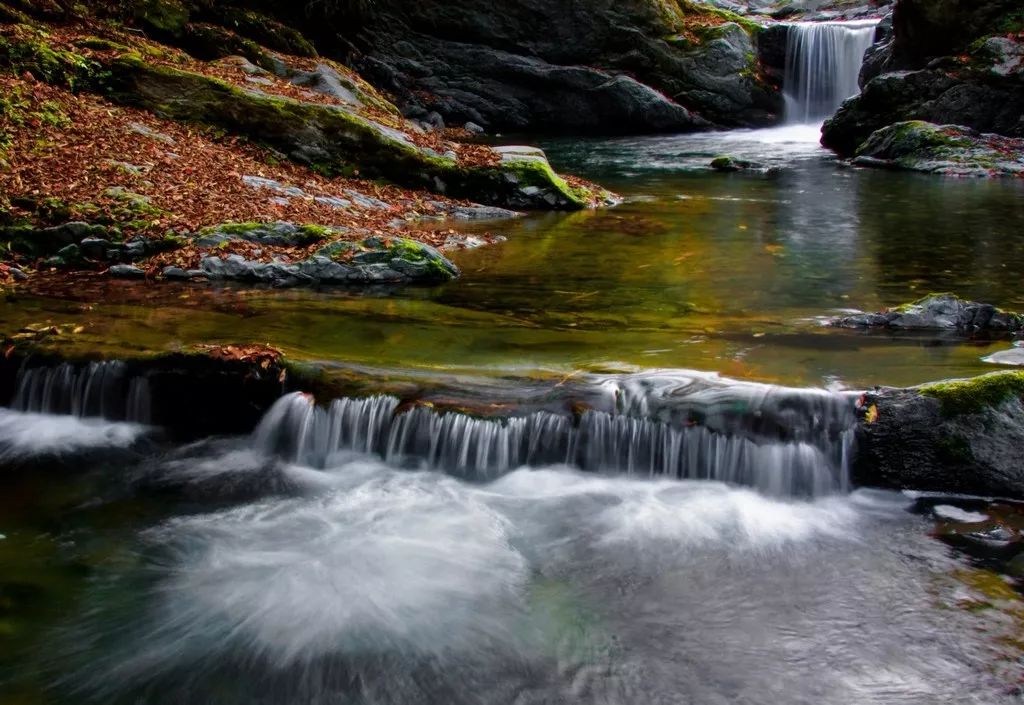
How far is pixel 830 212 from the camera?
43.8 feet

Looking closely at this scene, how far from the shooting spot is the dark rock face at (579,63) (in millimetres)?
30391

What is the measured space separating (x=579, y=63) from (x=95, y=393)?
94.0 ft

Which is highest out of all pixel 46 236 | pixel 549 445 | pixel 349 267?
pixel 46 236

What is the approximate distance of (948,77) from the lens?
2220 cm

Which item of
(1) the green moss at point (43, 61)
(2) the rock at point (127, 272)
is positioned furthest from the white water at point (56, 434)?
(1) the green moss at point (43, 61)

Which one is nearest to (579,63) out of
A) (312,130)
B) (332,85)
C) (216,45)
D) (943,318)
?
(332,85)

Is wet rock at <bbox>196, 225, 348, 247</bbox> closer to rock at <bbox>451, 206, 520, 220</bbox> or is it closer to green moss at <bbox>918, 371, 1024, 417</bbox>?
rock at <bbox>451, 206, 520, 220</bbox>

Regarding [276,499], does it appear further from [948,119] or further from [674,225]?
[948,119]

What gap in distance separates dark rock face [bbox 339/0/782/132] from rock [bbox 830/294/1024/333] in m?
25.5

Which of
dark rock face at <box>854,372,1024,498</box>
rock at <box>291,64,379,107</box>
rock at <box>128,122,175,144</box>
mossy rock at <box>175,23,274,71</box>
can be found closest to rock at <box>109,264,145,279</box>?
rock at <box>128,122,175,144</box>

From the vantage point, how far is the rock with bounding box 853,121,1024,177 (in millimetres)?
18297

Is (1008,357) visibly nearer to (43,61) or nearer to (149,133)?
(149,133)

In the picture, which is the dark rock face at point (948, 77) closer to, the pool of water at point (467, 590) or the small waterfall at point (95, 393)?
the pool of water at point (467, 590)

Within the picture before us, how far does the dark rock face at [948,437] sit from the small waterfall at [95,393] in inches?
201
